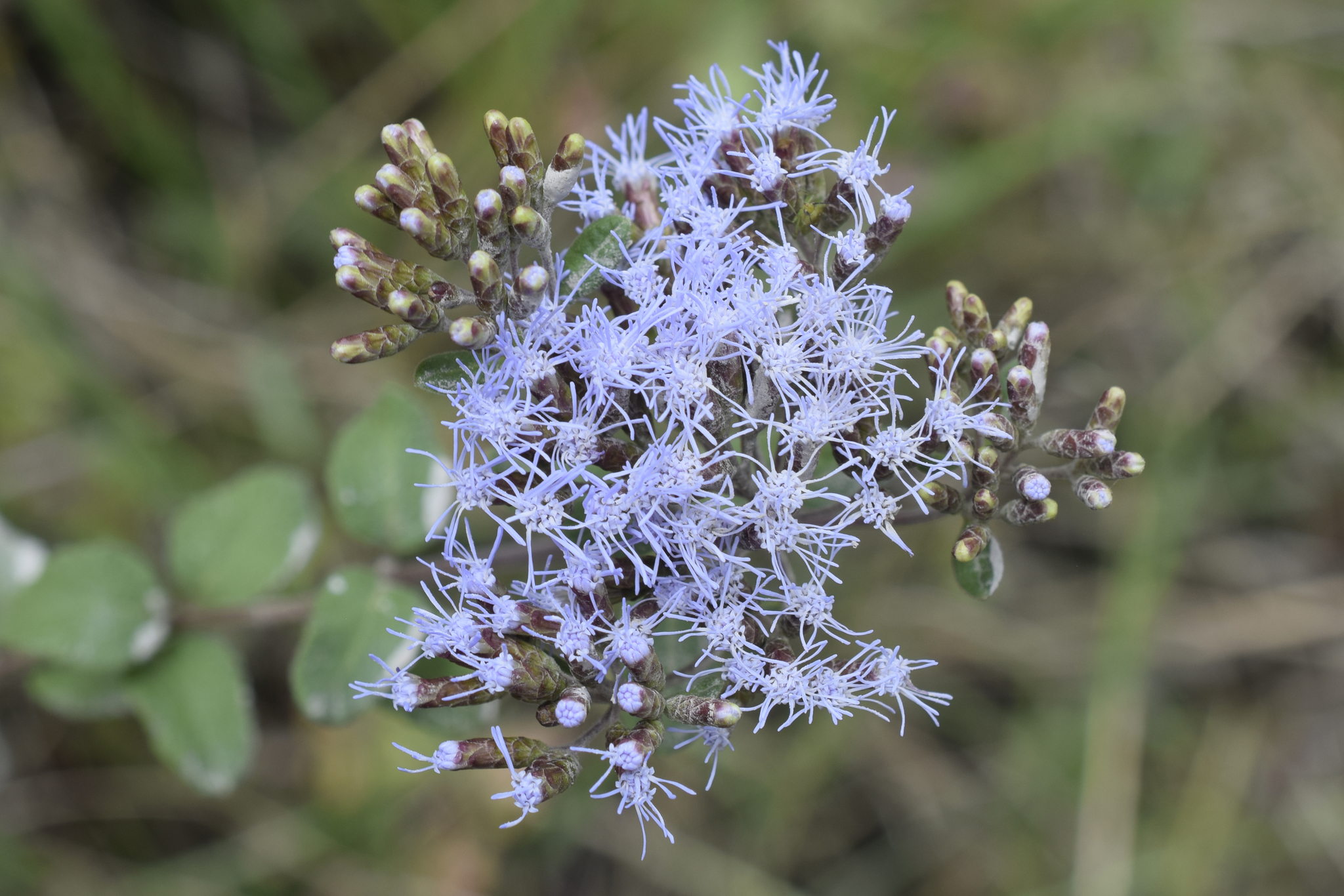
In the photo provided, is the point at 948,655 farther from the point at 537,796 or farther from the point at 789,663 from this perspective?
the point at 537,796

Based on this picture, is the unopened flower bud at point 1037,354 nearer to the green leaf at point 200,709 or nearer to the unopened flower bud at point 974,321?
the unopened flower bud at point 974,321

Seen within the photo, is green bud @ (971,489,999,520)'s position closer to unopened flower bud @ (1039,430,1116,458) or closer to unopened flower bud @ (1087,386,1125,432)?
unopened flower bud @ (1039,430,1116,458)

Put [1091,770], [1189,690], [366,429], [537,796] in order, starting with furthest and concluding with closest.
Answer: [1189,690]
[1091,770]
[366,429]
[537,796]

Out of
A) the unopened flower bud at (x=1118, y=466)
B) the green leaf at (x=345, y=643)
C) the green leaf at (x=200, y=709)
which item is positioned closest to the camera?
the unopened flower bud at (x=1118, y=466)

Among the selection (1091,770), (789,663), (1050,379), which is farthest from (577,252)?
(1091,770)

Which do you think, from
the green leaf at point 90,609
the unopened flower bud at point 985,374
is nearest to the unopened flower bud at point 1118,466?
the unopened flower bud at point 985,374

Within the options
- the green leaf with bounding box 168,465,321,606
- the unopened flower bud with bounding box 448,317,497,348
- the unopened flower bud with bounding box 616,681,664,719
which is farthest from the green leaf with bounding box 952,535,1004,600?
the green leaf with bounding box 168,465,321,606
